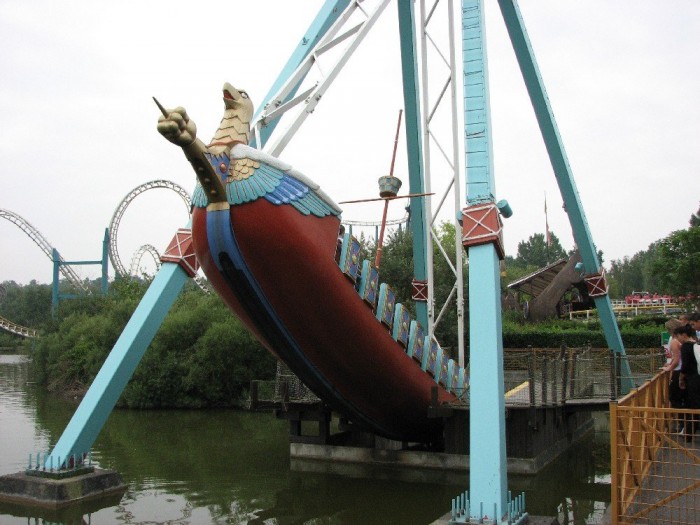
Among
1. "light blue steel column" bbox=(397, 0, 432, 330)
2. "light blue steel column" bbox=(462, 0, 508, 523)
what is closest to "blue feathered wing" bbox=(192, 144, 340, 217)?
"light blue steel column" bbox=(462, 0, 508, 523)

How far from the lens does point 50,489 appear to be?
26.8 feet

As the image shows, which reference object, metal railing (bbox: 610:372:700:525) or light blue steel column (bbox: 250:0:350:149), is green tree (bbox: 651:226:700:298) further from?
metal railing (bbox: 610:372:700:525)

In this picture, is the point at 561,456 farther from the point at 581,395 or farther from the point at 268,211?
the point at 268,211

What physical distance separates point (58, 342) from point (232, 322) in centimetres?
953

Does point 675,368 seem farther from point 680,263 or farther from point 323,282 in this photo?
point 680,263

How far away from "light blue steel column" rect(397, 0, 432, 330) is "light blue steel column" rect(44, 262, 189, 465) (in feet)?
18.4

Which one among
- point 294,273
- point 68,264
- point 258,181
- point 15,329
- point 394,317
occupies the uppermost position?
point 68,264

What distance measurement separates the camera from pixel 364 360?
29.8 ft

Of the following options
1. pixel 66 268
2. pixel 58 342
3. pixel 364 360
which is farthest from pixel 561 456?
pixel 66 268

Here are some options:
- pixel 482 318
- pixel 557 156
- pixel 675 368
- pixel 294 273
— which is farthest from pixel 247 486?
pixel 557 156

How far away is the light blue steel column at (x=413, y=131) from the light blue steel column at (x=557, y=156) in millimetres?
1845

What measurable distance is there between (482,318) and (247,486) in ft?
16.6

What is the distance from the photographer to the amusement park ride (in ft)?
22.5

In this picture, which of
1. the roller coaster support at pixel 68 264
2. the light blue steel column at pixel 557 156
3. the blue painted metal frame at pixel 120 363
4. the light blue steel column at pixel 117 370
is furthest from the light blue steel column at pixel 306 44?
the roller coaster support at pixel 68 264
